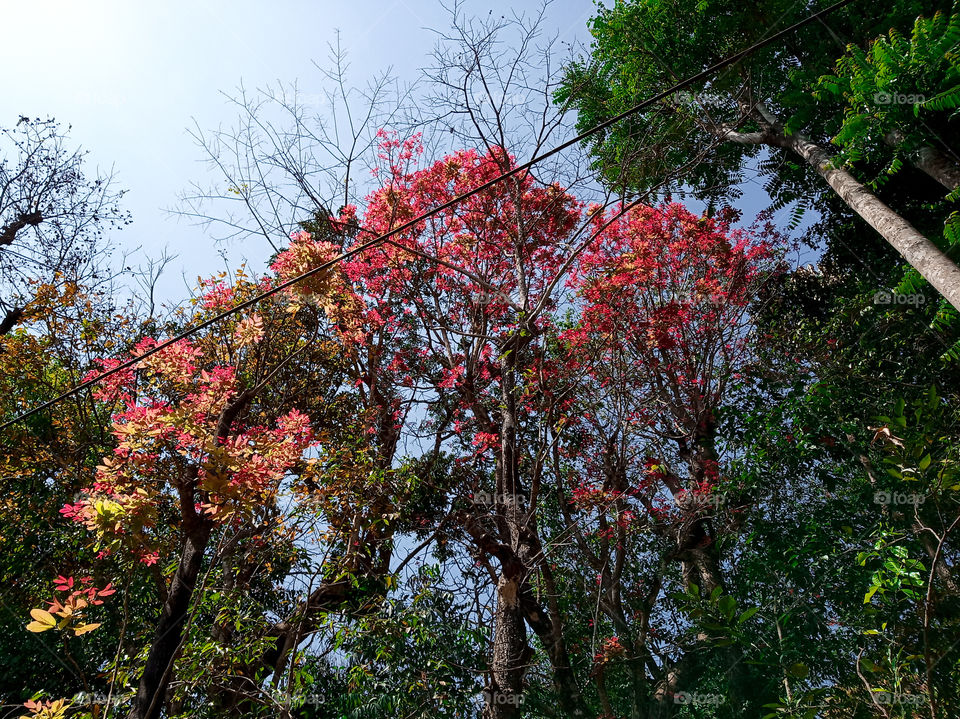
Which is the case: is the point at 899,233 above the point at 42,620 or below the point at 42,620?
above

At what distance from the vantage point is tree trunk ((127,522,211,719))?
12.3 ft

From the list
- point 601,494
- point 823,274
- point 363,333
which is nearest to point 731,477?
point 601,494

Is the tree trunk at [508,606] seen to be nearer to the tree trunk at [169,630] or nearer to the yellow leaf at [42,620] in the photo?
the tree trunk at [169,630]

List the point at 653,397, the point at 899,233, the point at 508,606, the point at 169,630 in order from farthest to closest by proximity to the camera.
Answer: the point at 653,397, the point at 508,606, the point at 899,233, the point at 169,630

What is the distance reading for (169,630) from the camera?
4.05 metres

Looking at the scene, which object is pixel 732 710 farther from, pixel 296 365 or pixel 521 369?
pixel 296 365

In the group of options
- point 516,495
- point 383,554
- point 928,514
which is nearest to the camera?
point 928,514

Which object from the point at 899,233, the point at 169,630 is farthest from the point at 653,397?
the point at 169,630

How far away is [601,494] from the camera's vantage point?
671 centimetres

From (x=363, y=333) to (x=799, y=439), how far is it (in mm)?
4952

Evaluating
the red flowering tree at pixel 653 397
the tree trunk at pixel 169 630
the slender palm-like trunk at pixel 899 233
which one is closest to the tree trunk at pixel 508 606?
the red flowering tree at pixel 653 397

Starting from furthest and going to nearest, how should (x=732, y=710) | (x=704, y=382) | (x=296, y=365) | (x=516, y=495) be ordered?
(x=704, y=382)
(x=296, y=365)
(x=516, y=495)
(x=732, y=710)

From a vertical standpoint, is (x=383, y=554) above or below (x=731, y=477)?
below

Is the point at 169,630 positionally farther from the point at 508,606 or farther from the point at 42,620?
the point at 508,606
